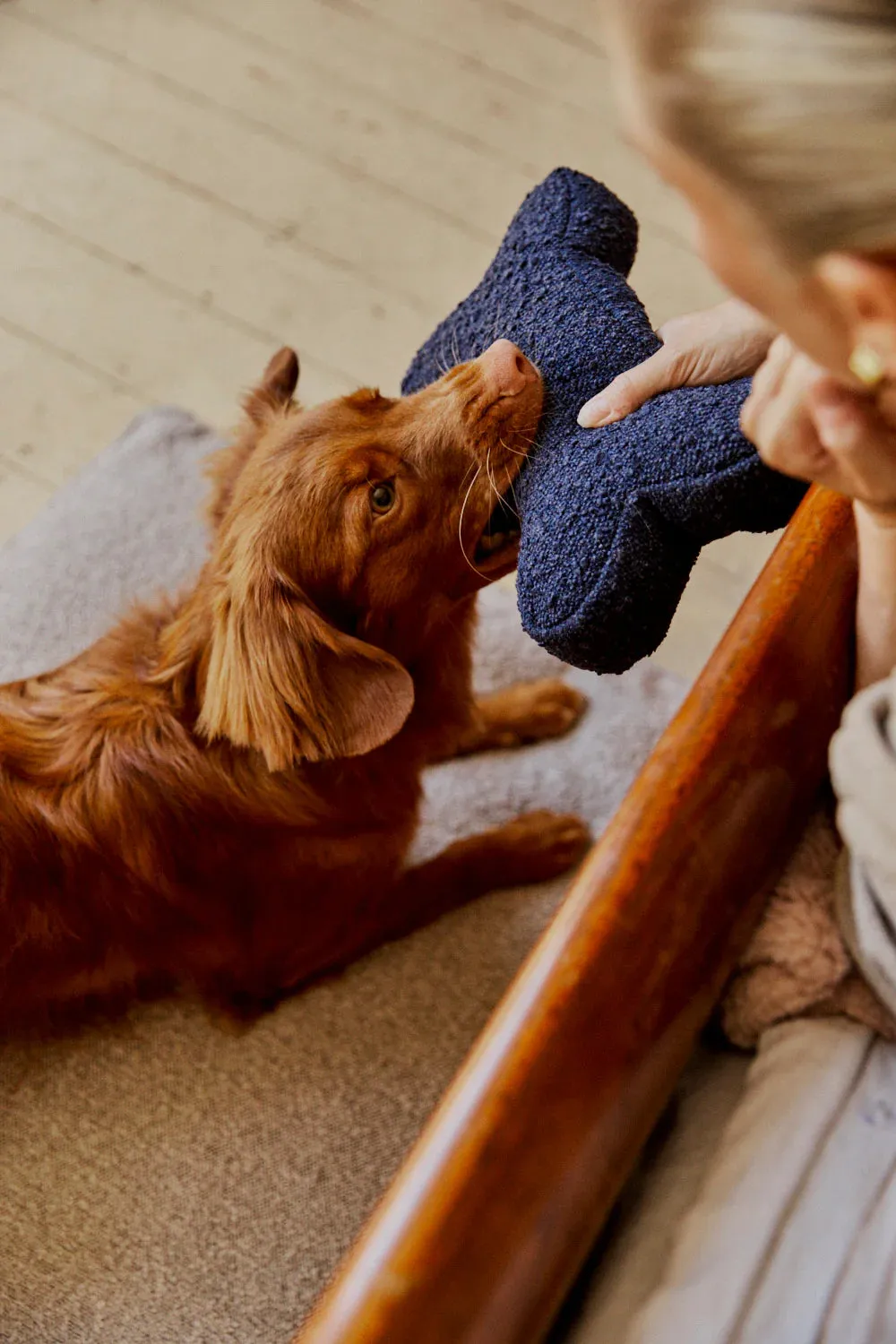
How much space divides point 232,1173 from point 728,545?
5.47 ft

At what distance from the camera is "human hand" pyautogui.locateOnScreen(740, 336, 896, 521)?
2.89 ft

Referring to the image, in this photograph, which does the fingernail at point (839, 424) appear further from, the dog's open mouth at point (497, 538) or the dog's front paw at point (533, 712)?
the dog's front paw at point (533, 712)

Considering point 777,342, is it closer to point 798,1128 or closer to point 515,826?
point 798,1128

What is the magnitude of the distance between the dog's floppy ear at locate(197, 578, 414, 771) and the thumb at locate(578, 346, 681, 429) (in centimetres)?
48

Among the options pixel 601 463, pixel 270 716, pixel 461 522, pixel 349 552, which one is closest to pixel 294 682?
pixel 270 716

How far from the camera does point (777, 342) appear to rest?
99 cm

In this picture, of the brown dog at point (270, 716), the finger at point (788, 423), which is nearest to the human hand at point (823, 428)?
the finger at point (788, 423)

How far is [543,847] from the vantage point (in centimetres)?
207

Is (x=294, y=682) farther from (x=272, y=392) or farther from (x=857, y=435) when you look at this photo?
(x=857, y=435)

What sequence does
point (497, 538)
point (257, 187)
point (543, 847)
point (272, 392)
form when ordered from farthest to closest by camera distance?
point (257, 187), point (543, 847), point (272, 392), point (497, 538)

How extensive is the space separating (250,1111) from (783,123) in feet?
5.49

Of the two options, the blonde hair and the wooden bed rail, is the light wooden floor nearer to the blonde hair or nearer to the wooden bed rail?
the wooden bed rail

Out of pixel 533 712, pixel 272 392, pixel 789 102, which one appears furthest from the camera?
pixel 533 712

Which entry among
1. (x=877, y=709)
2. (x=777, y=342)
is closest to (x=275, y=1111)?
(x=877, y=709)
